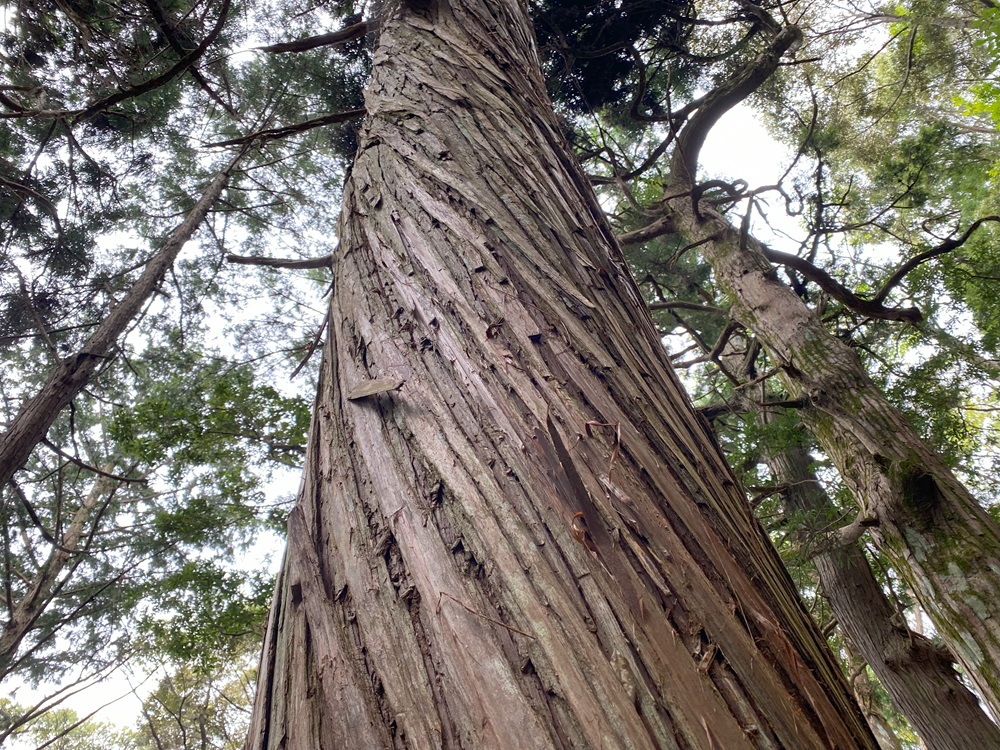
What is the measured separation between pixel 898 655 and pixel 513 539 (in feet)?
13.5

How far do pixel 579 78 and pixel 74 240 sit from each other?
5.36 m

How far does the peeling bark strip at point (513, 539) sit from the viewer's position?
1.74 feet

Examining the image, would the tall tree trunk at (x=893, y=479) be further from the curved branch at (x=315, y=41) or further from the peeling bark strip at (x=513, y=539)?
the curved branch at (x=315, y=41)

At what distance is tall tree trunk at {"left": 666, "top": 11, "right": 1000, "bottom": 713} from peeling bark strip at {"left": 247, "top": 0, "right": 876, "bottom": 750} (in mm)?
2162

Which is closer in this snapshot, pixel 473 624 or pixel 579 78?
Answer: pixel 473 624

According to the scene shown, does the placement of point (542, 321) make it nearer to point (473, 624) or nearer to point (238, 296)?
point (473, 624)

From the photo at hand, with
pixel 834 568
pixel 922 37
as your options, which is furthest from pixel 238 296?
pixel 922 37

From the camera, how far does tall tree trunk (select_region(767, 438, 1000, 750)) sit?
310 cm

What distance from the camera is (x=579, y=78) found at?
557 centimetres

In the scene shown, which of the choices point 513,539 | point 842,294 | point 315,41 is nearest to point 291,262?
point 315,41

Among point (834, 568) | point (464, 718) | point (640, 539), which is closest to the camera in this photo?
point (464, 718)

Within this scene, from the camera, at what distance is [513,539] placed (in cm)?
63

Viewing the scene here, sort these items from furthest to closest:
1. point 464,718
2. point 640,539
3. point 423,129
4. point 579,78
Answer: point 579,78 → point 423,129 → point 640,539 → point 464,718

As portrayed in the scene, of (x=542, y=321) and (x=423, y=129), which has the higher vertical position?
(x=423, y=129)
